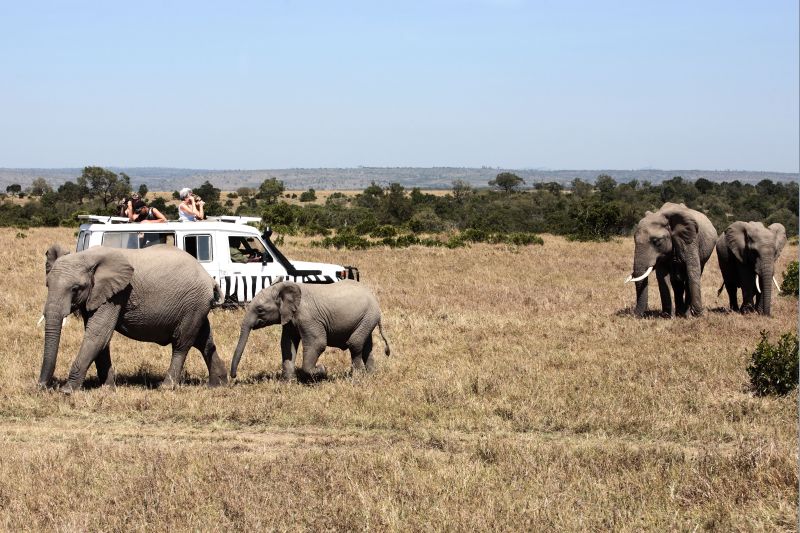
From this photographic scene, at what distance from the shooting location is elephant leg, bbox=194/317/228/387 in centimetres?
1208

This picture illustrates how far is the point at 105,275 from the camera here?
11.1 m

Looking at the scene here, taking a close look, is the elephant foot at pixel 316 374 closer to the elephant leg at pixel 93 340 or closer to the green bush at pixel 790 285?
the elephant leg at pixel 93 340

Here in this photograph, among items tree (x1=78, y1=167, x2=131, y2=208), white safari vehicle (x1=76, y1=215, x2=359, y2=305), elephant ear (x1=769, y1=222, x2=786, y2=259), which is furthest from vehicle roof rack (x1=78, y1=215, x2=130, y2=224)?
tree (x1=78, y1=167, x2=131, y2=208)

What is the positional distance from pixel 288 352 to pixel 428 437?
3.10m

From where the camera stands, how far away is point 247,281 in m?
16.9

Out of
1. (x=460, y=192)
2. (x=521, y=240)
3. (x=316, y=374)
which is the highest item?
(x=460, y=192)

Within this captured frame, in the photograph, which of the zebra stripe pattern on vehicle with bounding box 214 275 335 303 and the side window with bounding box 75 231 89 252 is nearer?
the side window with bounding box 75 231 89 252

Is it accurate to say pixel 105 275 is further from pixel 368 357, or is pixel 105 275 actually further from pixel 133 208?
pixel 133 208

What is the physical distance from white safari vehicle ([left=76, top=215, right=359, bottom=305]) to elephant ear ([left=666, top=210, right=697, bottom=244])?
6541mm

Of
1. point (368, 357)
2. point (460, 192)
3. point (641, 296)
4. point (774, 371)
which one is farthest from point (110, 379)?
point (460, 192)

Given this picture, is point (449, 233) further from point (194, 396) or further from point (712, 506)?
point (712, 506)

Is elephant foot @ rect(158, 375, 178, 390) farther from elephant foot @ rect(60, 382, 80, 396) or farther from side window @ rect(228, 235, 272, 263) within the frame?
side window @ rect(228, 235, 272, 263)

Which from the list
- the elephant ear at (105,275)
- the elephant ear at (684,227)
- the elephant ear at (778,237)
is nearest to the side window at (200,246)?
the elephant ear at (105,275)

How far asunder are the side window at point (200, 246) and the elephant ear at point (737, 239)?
1032 cm
